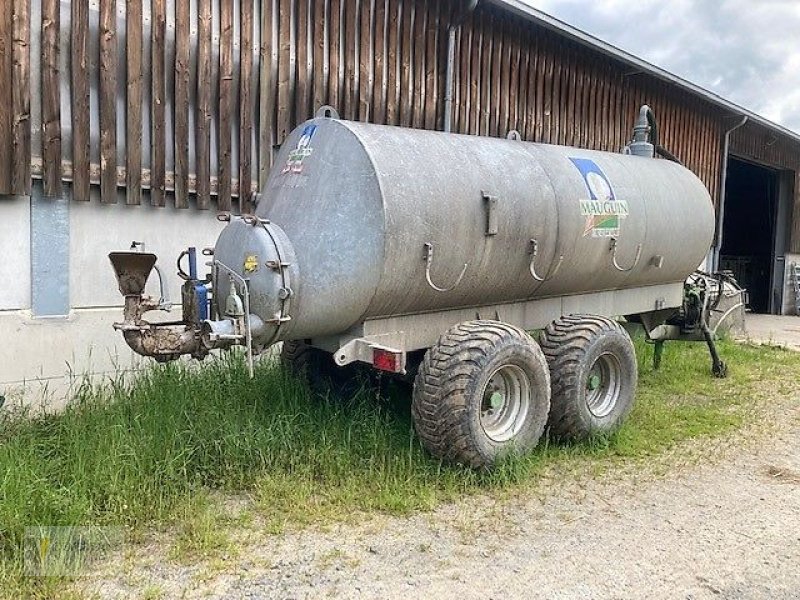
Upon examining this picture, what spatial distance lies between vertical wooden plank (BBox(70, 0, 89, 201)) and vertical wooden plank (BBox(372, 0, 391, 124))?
2.78 meters

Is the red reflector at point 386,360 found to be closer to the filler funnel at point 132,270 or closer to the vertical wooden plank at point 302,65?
the filler funnel at point 132,270

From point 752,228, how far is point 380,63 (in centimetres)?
1476

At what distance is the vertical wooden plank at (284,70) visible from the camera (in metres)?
6.32

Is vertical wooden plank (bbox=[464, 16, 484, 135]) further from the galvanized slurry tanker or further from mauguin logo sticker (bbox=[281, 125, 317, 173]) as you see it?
mauguin logo sticker (bbox=[281, 125, 317, 173])

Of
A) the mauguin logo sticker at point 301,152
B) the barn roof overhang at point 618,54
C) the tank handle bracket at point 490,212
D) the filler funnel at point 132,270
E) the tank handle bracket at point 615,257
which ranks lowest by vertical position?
the filler funnel at point 132,270

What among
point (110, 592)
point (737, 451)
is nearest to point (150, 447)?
point (110, 592)

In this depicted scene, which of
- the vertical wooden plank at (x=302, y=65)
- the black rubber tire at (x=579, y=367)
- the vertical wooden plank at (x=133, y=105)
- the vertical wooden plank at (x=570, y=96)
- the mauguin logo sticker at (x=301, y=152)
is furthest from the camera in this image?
→ the vertical wooden plank at (x=570, y=96)

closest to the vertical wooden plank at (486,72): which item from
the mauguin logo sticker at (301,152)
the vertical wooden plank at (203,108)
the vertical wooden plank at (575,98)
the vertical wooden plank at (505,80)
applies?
the vertical wooden plank at (505,80)

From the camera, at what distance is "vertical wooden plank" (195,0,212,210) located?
229 inches

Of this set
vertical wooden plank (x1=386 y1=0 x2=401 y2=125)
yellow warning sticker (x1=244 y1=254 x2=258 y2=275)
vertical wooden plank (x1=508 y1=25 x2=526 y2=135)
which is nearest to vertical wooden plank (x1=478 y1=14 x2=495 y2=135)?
vertical wooden plank (x1=508 y1=25 x2=526 y2=135)

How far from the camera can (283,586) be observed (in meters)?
3.01

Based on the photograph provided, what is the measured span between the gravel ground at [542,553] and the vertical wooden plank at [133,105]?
10.3 ft

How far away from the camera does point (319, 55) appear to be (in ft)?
21.7

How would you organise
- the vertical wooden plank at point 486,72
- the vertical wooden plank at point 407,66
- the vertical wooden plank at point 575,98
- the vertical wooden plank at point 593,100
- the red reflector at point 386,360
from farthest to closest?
1. the vertical wooden plank at point 593,100
2. the vertical wooden plank at point 575,98
3. the vertical wooden plank at point 486,72
4. the vertical wooden plank at point 407,66
5. the red reflector at point 386,360
